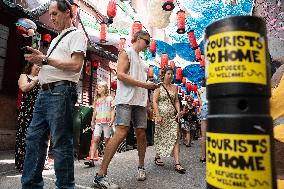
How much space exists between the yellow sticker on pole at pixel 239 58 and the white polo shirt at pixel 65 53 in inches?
64.4

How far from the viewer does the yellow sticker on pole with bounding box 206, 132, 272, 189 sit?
2.85 feet

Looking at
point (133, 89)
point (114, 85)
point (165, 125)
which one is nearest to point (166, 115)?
point (165, 125)

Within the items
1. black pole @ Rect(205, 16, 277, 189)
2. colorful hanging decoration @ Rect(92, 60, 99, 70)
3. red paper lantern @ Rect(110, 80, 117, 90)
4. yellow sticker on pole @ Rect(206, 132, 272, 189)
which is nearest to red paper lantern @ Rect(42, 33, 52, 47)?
colorful hanging decoration @ Rect(92, 60, 99, 70)

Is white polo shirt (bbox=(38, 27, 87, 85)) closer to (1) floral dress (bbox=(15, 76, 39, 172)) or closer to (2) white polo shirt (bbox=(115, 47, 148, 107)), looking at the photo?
(2) white polo shirt (bbox=(115, 47, 148, 107))

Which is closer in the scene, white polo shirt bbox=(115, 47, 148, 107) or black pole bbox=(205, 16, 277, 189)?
black pole bbox=(205, 16, 277, 189)

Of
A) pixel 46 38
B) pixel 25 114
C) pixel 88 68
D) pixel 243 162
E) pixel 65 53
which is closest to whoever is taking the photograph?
pixel 243 162

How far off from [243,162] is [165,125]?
4.30 m

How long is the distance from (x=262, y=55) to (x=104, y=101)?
5138 mm

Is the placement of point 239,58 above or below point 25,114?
above

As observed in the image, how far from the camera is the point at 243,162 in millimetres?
882

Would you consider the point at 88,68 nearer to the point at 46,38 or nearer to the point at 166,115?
the point at 46,38

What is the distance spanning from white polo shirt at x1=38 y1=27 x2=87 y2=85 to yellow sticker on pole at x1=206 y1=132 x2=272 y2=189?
1748 mm

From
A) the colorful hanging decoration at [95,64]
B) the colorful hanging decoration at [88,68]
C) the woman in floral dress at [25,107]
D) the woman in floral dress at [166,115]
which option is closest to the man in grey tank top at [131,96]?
the woman in floral dress at [166,115]

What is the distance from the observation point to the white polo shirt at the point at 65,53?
2385 mm
